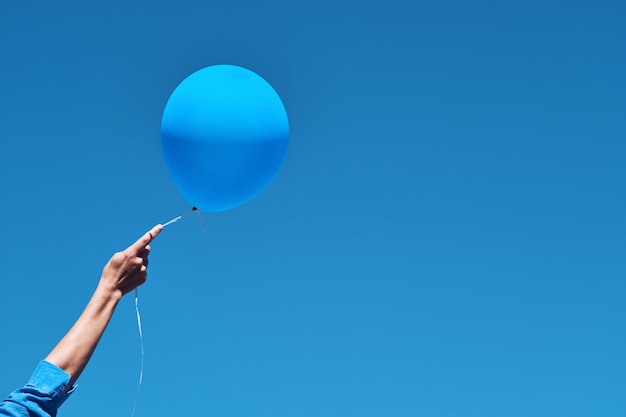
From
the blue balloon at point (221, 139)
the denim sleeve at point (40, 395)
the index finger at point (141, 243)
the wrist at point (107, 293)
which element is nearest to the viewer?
the denim sleeve at point (40, 395)

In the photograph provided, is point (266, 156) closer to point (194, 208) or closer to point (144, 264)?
point (194, 208)

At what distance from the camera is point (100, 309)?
1.76 metres

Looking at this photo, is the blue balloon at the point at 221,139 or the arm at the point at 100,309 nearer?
the arm at the point at 100,309

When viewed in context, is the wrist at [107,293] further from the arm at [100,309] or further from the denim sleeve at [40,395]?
the denim sleeve at [40,395]

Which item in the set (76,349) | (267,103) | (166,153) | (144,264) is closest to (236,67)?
(267,103)

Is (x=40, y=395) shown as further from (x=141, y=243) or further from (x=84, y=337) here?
(x=141, y=243)

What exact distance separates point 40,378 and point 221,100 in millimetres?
3387

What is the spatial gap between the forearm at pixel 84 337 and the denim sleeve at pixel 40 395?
3 centimetres

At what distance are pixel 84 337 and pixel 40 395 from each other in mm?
202

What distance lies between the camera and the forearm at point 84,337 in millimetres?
1613

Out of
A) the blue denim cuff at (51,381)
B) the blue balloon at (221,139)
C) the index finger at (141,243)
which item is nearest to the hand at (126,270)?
the index finger at (141,243)

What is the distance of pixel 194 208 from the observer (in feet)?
15.9

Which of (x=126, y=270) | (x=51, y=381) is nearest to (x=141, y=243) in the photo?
(x=126, y=270)

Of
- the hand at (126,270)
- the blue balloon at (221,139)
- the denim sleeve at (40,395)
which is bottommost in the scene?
the denim sleeve at (40,395)
